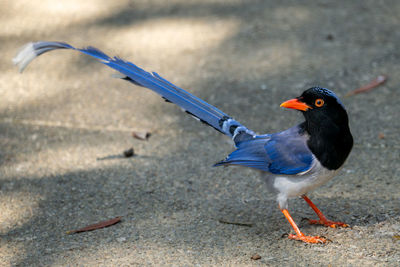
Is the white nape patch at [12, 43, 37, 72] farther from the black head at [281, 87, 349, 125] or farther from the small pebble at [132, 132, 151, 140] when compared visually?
the black head at [281, 87, 349, 125]

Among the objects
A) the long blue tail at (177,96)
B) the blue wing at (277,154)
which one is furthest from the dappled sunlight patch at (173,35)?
the blue wing at (277,154)

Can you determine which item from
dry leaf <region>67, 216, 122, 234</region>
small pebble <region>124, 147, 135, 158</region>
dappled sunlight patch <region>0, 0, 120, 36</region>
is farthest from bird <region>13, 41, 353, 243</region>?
dappled sunlight patch <region>0, 0, 120, 36</region>

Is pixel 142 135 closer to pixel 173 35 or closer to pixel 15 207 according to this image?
pixel 15 207

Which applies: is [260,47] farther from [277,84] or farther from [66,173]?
[66,173]

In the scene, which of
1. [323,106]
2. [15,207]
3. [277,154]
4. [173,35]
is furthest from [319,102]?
[173,35]

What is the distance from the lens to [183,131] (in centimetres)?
527

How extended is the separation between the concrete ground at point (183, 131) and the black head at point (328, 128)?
61 cm

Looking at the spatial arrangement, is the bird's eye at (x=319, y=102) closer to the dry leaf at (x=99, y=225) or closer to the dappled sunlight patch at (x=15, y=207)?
the dry leaf at (x=99, y=225)

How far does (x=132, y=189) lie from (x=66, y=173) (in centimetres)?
65

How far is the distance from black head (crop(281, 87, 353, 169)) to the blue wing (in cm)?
11

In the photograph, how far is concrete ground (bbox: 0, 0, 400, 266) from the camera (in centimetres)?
363

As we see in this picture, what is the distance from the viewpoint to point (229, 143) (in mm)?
5043

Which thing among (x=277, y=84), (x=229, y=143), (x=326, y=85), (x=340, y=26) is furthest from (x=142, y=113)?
(x=340, y=26)

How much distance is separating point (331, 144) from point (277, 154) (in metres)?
0.43
